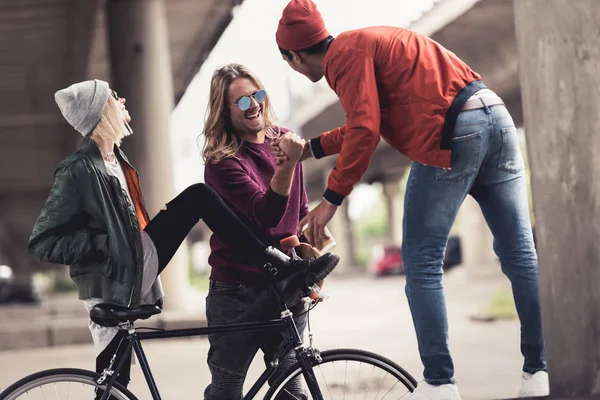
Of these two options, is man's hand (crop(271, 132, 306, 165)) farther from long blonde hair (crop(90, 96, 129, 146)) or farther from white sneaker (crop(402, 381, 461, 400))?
white sneaker (crop(402, 381, 461, 400))

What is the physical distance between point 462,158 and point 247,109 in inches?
34.7

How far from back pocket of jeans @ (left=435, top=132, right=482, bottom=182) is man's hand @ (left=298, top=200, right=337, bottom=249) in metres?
0.44

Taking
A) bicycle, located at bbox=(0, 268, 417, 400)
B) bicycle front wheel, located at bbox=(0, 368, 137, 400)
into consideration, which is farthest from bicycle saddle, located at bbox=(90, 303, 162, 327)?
bicycle front wheel, located at bbox=(0, 368, 137, 400)

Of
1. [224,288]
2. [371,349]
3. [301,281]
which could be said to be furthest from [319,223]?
[371,349]

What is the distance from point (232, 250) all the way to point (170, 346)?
8056 mm

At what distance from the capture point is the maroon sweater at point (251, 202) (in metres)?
3.79

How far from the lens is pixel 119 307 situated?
3611mm

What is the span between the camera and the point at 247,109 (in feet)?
13.0

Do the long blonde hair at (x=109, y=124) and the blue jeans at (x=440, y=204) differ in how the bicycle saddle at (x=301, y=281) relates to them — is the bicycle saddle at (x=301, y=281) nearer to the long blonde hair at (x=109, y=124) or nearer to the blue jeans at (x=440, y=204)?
the blue jeans at (x=440, y=204)

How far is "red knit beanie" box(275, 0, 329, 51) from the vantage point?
371cm

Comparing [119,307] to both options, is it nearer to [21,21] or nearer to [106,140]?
[106,140]

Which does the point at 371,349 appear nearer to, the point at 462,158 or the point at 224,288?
the point at 224,288

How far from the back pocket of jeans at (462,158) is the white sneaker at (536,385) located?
3.27 feet

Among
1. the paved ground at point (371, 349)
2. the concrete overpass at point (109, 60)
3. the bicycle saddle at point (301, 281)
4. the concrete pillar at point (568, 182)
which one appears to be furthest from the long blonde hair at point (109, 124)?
the concrete overpass at point (109, 60)
